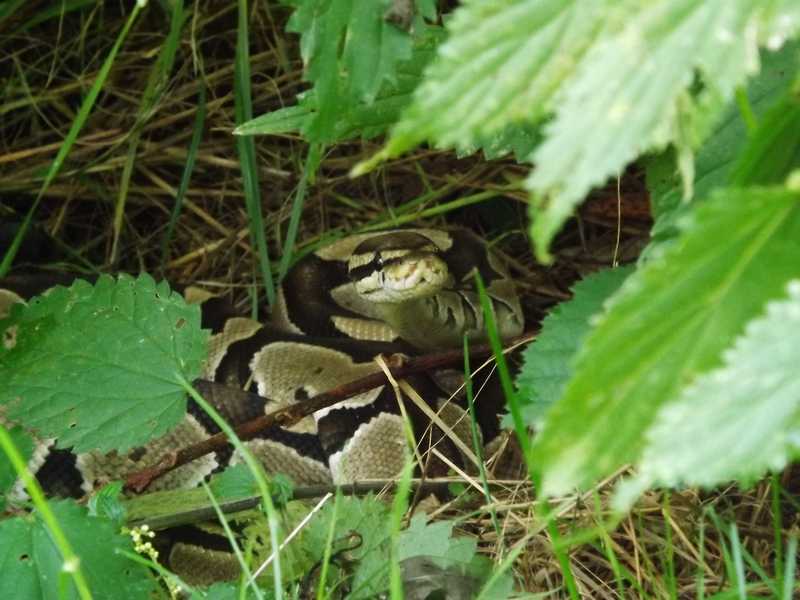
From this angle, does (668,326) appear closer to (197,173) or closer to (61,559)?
(61,559)

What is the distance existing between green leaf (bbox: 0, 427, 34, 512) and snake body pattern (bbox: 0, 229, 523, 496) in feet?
2.01

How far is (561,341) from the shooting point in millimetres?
1940

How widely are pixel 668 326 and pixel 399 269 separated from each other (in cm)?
264

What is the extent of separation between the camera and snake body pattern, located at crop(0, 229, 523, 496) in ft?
10.8

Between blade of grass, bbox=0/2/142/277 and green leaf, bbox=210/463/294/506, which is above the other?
blade of grass, bbox=0/2/142/277

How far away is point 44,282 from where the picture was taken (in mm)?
4066

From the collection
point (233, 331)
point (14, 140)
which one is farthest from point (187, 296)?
point (14, 140)

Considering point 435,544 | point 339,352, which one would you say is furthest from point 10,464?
point 339,352

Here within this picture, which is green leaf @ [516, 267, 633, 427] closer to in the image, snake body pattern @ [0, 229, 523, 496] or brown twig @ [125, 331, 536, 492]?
brown twig @ [125, 331, 536, 492]

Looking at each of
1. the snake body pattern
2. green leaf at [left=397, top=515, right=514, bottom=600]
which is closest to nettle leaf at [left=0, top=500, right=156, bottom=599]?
green leaf at [left=397, top=515, right=514, bottom=600]

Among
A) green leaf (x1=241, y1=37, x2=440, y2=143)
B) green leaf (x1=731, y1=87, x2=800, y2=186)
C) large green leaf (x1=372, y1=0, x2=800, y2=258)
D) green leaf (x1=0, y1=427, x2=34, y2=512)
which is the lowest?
green leaf (x1=0, y1=427, x2=34, y2=512)

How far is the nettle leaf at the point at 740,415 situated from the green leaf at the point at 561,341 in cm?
→ 84

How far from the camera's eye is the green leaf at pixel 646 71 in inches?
39.4

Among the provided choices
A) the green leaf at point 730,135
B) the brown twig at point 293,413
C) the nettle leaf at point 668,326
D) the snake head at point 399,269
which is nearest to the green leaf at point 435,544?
the brown twig at point 293,413
